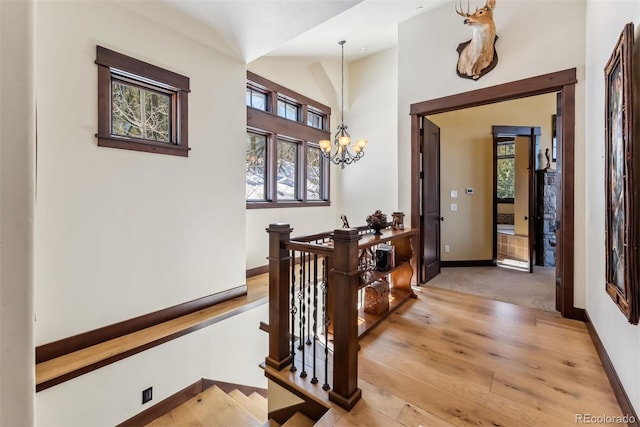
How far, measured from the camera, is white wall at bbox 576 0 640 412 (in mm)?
1584

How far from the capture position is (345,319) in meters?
1.73

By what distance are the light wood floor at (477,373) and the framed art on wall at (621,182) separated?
665mm

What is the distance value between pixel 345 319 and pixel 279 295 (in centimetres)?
57

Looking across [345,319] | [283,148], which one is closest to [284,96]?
[283,148]

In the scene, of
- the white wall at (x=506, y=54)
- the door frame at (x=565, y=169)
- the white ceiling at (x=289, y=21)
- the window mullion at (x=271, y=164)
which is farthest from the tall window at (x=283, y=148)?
the door frame at (x=565, y=169)

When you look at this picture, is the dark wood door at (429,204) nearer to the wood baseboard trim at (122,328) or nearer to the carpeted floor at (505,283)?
the carpeted floor at (505,283)

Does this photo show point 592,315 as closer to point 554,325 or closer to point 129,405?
point 554,325

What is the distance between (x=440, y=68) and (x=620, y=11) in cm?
203

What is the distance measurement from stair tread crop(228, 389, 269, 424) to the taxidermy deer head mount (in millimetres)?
4522

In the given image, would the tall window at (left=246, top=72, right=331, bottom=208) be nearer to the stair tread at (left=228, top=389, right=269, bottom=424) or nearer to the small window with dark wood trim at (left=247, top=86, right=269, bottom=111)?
the small window with dark wood trim at (left=247, top=86, right=269, bottom=111)

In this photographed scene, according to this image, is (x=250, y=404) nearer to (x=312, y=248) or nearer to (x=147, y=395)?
(x=147, y=395)

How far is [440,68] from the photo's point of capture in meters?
3.68

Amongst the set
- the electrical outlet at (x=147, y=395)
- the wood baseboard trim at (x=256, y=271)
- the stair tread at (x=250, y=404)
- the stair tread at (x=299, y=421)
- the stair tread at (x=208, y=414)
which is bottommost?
the stair tread at (x=250, y=404)

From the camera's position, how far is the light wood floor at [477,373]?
1.64m
